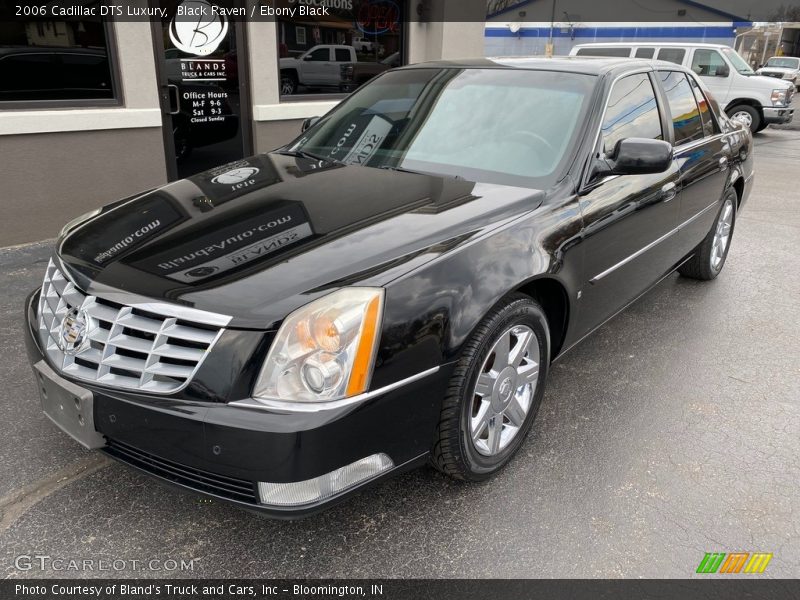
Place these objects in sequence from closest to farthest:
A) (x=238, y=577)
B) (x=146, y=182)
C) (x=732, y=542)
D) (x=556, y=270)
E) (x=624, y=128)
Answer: (x=238, y=577) → (x=732, y=542) → (x=556, y=270) → (x=624, y=128) → (x=146, y=182)

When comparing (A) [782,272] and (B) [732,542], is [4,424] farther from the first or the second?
(A) [782,272]

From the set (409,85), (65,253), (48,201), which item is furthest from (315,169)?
(48,201)

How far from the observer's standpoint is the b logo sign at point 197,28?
20.0 ft

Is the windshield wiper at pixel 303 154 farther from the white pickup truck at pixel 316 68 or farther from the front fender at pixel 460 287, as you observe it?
the white pickup truck at pixel 316 68

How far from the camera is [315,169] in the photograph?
3133mm

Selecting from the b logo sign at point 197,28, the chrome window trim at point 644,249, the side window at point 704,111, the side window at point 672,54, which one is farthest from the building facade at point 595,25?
the chrome window trim at point 644,249

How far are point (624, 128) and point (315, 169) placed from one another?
5.35 ft

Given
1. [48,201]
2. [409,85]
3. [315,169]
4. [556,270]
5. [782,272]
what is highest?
[409,85]

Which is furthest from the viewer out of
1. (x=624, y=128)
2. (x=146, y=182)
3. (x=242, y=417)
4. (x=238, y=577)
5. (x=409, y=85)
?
(x=146, y=182)

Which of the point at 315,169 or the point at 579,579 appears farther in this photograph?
the point at 315,169

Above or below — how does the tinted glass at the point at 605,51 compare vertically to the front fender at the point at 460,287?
above

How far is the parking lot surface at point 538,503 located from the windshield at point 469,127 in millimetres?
1269

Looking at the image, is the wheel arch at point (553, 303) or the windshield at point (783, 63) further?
the windshield at point (783, 63)

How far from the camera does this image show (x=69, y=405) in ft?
7.06
